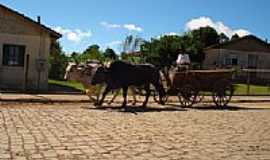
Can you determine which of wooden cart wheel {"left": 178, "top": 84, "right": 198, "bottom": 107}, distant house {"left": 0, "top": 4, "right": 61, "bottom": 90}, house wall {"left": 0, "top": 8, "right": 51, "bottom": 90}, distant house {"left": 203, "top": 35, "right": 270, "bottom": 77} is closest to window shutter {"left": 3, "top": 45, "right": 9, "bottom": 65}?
distant house {"left": 0, "top": 4, "right": 61, "bottom": 90}

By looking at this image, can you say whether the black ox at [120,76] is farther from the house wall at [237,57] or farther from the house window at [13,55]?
the house wall at [237,57]

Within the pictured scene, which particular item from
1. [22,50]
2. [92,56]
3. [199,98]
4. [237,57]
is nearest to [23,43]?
[22,50]

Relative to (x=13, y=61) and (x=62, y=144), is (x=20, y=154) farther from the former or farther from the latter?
(x=13, y=61)

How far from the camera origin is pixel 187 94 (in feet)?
66.8

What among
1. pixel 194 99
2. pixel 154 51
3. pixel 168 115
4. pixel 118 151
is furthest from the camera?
pixel 154 51

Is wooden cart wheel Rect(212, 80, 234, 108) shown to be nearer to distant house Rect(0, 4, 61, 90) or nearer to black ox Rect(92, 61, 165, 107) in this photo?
black ox Rect(92, 61, 165, 107)

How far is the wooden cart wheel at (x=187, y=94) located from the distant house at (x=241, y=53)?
31426mm

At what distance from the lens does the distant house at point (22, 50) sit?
2712 cm

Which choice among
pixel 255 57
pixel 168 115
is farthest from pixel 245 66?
pixel 168 115

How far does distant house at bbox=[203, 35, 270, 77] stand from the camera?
52219mm

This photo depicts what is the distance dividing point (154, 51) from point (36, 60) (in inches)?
998

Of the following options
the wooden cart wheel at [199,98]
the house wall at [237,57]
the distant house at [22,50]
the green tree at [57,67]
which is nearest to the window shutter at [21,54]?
the distant house at [22,50]

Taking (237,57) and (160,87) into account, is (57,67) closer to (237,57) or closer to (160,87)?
(237,57)

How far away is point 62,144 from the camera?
929cm
